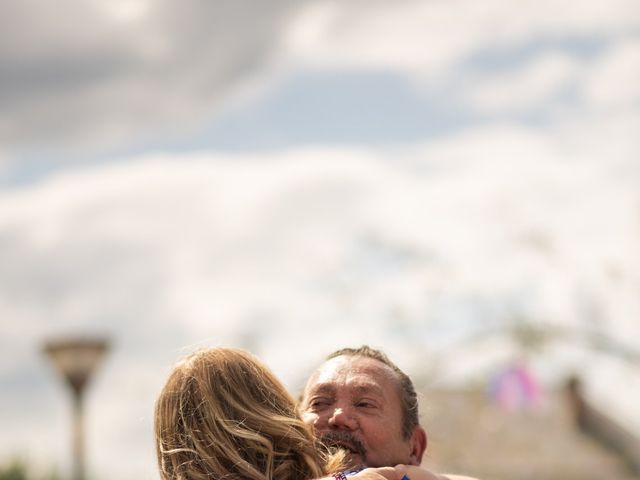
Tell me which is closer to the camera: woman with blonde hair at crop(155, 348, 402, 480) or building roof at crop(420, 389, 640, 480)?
woman with blonde hair at crop(155, 348, 402, 480)

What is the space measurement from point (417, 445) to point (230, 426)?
2.10 ft

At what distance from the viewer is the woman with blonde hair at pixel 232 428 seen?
336 cm

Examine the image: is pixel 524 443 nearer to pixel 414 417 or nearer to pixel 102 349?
pixel 102 349

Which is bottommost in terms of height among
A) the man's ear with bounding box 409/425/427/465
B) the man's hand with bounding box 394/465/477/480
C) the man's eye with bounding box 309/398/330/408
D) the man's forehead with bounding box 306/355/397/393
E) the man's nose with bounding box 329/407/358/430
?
the man's hand with bounding box 394/465/477/480

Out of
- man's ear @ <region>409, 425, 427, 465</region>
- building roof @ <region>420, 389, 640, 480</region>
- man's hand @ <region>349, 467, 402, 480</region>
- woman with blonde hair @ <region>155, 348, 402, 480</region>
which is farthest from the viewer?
building roof @ <region>420, 389, 640, 480</region>

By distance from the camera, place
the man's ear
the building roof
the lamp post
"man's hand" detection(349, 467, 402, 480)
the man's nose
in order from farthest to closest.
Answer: the building roof → the lamp post → the man's ear → the man's nose → "man's hand" detection(349, 467, 402, 480)

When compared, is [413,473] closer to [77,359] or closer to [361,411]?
[361,411]

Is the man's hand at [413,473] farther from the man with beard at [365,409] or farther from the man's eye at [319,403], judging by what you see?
the man's eye at [319,403]

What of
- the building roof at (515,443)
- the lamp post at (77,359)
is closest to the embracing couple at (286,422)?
the lamp post at (77,359)

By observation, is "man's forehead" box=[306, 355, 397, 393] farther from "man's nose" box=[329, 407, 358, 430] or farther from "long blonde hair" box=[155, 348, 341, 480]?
"long blonde hair" box=[155, 348, 341, 480]

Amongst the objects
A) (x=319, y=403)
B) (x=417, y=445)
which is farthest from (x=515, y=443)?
(x=319, y=403)

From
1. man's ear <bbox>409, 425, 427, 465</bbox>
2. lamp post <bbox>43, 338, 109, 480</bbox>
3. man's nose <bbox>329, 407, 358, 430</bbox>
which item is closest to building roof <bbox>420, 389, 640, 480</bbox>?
lamp post <bbox>43, 338, 109, 480</bbox>

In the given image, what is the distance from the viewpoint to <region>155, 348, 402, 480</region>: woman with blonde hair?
3.36m

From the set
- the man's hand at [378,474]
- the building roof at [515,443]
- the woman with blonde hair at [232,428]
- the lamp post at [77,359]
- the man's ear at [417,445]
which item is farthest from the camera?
the building roof at [515,443]
